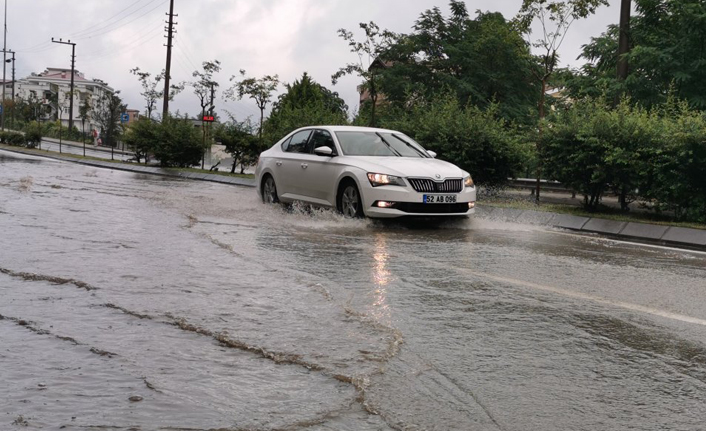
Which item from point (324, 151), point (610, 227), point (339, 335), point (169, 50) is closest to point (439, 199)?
point (324, 151)

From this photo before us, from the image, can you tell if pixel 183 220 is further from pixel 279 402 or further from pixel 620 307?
pixel 279 402

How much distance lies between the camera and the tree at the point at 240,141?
2958cm

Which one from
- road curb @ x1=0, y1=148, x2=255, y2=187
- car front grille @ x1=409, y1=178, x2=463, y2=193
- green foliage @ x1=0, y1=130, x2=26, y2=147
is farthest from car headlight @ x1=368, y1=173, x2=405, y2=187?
green foliage @ x1=0, y1=130, x2=26, y2=147

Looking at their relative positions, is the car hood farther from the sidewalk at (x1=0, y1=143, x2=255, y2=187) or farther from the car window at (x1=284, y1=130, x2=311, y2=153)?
the sidewalk at (x1=0, y1=143, x2=255, y2=187)

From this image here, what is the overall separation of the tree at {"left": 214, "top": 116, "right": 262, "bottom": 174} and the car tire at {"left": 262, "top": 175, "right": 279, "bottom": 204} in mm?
14249

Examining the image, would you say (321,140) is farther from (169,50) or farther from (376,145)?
(169,50)

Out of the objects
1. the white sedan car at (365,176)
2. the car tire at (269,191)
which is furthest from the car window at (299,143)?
the car tire at (269,191)

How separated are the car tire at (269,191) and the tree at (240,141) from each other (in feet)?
46.7

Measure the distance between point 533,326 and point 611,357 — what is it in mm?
781

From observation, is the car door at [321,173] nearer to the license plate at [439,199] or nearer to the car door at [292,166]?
the car door at [292,166]

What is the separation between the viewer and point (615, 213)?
15227 millimetres

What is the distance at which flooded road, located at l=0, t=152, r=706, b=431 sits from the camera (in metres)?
3.69

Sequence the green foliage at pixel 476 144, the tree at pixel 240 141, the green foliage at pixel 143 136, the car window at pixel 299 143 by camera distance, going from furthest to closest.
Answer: the green foliage at pixel 143 136 < the tree at pixel 240 141 < the green foliage at pixel 476 144 < the car window at pixel 299 143

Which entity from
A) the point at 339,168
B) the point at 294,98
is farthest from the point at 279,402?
the point at 294,98
